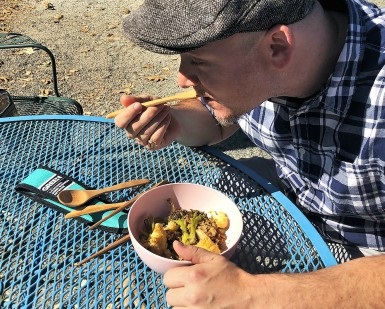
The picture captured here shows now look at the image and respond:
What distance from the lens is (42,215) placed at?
4.97 ft

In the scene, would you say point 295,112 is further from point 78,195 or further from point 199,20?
point 78,195


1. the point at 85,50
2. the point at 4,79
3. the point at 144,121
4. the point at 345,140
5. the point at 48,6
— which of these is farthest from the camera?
the point at 48,6

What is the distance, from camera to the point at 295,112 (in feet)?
5.07

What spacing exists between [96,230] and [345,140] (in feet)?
2.64

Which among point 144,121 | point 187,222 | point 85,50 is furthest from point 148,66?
point 187,222

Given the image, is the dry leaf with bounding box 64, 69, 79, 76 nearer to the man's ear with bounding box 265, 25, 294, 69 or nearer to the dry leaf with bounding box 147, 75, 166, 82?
the dry leaf with bounding box 147, 75, 166, 82

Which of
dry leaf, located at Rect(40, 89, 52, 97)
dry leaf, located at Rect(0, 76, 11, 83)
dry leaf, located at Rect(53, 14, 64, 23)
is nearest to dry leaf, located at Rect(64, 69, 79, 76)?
dry leaf, located at Rect(40, 89, 52, 97)

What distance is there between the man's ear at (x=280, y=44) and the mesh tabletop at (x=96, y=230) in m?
0.48

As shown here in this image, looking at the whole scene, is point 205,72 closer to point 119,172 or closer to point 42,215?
point 119,172

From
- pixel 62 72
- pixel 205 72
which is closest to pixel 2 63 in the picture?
pixel 62 72

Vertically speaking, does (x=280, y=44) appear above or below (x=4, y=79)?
above

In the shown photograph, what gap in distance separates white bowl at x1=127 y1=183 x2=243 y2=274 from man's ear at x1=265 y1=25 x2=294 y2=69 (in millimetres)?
424

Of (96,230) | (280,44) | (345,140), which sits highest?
(280,44)

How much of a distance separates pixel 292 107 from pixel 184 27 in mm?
503
